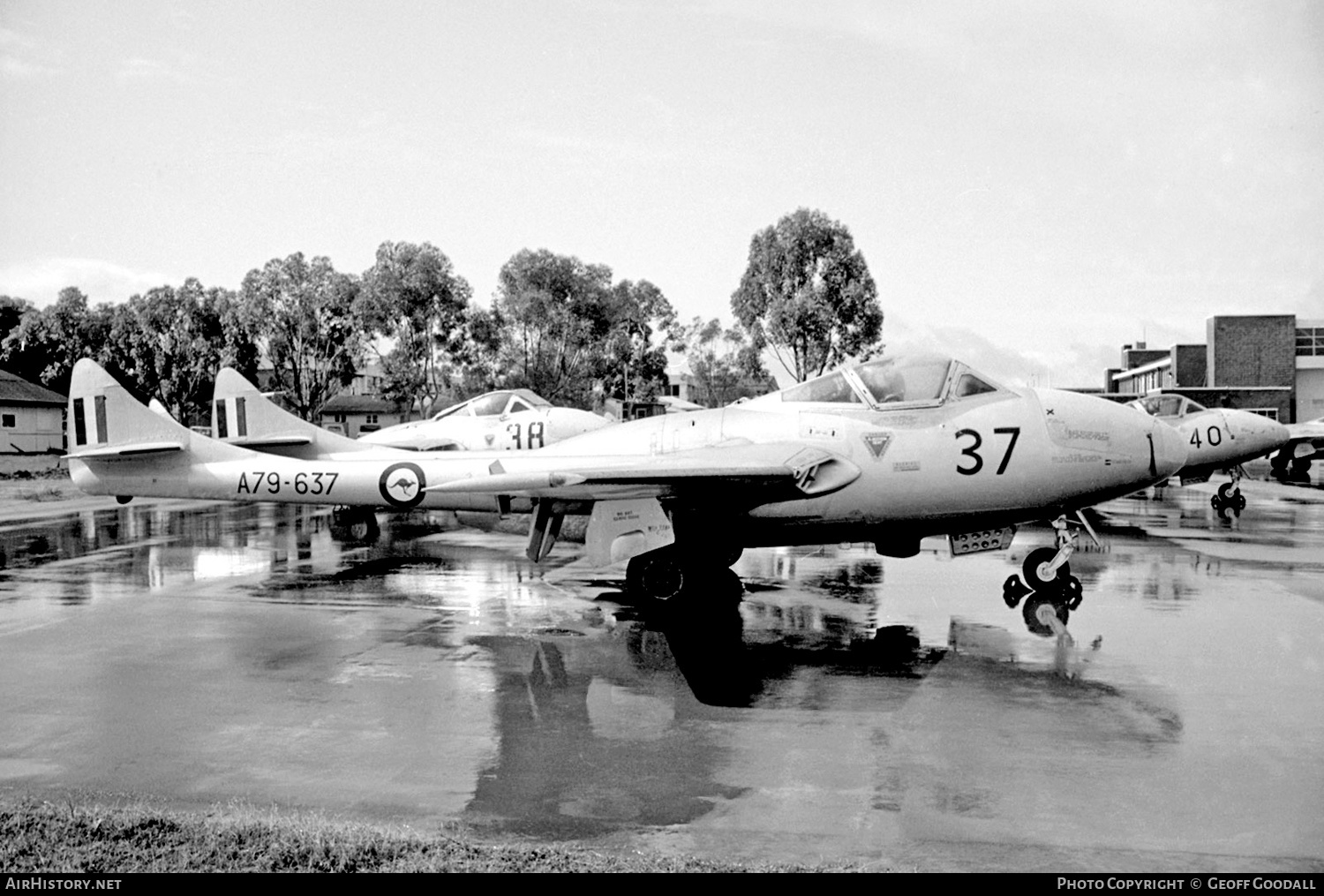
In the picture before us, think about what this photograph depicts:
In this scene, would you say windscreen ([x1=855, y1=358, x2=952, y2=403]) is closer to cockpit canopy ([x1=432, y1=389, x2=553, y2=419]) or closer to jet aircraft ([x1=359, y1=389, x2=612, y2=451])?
jet aircraft ([x1=359, y1=389, x2=612, y2=451])

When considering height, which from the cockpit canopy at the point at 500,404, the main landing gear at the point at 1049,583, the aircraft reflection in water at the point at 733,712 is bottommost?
the aircraft reflection in water at the point at 733,712

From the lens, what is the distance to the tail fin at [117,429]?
14.9 m

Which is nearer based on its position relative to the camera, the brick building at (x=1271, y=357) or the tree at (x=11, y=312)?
the brick building at (x=1271, y=357)

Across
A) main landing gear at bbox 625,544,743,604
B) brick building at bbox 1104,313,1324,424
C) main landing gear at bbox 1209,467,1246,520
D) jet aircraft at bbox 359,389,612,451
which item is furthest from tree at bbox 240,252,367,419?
brick building at bbox 1104,313,1324,424

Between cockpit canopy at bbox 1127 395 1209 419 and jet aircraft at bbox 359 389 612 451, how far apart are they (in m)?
13.6

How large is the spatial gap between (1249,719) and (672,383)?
133m

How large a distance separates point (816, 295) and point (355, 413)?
60056mm

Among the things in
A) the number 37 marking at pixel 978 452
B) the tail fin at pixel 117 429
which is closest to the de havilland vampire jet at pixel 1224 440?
the number 37 marking at pixel 978 452

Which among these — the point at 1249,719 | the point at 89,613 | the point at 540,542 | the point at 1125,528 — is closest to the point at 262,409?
the point at 89,613

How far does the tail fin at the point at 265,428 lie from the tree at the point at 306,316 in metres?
27.4

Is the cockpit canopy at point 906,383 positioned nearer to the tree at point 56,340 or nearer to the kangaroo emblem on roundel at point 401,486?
the kangaroo emblem on roundel at point 401,486

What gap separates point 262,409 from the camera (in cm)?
2225

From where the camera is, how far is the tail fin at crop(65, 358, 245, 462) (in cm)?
1488

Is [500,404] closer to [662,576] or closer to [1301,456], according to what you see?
[662,576]
